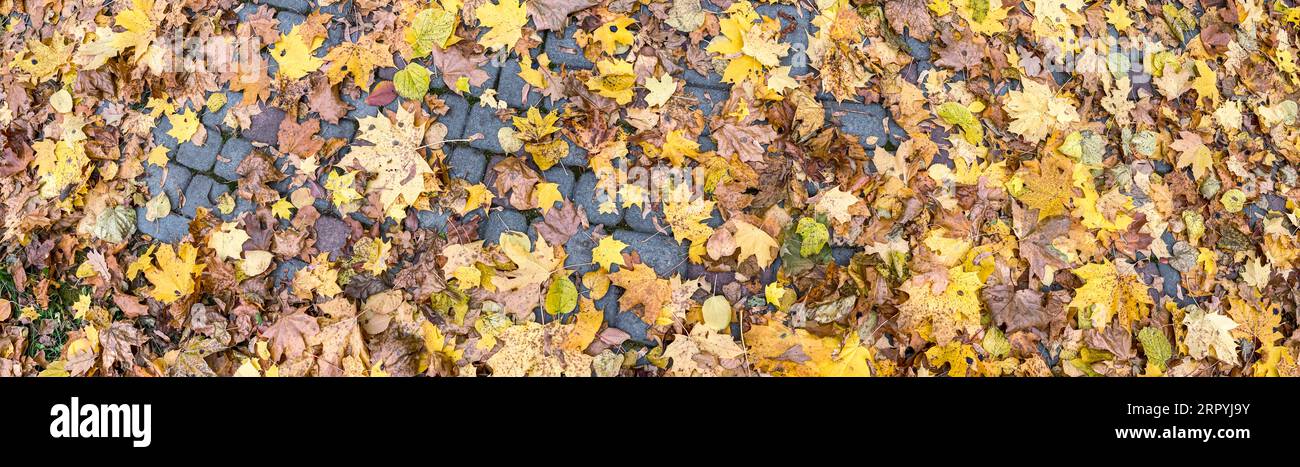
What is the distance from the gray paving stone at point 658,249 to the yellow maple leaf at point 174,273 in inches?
56.5

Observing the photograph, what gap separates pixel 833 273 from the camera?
2.26 m

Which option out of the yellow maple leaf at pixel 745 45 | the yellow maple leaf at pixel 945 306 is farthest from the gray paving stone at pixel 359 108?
the yellow maple leaf at pixel 945 306

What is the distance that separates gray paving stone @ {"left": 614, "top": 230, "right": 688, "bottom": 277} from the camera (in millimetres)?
2262

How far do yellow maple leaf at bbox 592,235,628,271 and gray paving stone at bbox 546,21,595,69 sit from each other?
656 mm

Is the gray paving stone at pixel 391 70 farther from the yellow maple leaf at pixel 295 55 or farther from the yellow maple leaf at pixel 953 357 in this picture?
the yellow maple leaf at pixel 953 357

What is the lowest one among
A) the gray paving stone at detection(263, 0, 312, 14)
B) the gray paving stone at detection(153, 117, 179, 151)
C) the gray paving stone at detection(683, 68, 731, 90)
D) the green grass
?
the green grass

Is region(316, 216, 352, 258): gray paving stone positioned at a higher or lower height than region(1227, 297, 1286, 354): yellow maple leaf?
lower

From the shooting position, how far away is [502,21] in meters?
2.42

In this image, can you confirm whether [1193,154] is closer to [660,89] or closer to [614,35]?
[660,89]

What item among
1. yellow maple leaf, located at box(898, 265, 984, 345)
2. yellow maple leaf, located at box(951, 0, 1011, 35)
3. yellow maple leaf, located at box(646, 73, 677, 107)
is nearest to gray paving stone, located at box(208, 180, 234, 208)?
yellow maple leaf, located at box(646, 73, 677, 107)

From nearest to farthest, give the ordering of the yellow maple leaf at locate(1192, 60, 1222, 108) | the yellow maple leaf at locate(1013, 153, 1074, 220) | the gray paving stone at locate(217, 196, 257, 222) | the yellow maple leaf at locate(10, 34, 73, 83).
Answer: the gray paving stone at locate(217, 196, 257, 222)
the yellow maple leaf at locate(1013, 153, 1074, 220)
the yellow maple leaf at locate(10, 34, 73, 83)
the yellow maple leaf at locate(1192, 60, 1222, 108)

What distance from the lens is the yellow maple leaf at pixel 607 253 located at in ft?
7.38

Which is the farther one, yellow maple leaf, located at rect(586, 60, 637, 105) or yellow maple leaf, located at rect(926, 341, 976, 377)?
yellow maple leaf, located at rect(586, 60, 637, 105)

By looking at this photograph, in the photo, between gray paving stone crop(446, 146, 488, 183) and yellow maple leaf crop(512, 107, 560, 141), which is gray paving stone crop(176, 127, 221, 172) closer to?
gray paving stone crop(446, 146, 488, 183)
